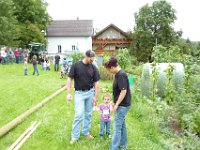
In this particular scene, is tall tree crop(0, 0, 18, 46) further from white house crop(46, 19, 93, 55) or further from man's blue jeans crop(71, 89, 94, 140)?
man's blue jeans crop(71, 89, 94, 140)

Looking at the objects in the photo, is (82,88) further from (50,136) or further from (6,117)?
(6,117)

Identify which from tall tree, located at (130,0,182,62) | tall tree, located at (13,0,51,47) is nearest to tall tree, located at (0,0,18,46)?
tall tree, located at (13,0,51,47)

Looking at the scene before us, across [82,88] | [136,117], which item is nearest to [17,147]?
[82,88]

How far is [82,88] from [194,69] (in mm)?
7418

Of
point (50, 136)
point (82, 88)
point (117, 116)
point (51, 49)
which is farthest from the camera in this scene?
point (51, 49)

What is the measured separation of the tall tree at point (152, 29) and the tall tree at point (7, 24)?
2304 centimetres

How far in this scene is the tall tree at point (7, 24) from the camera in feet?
148

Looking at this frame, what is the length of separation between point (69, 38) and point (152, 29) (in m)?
14.6

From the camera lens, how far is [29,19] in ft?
171

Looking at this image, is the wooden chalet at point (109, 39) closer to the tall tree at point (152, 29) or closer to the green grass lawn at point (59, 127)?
the tall tree at point (152, 29)

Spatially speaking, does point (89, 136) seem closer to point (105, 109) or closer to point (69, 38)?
point (105, 109)

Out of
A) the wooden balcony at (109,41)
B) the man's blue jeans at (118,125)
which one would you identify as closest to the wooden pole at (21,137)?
the man's blue jeans at (118,125)

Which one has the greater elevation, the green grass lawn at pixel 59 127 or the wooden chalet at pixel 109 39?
the wooden chalet at pixel 109 39

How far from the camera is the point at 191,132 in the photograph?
9.50 metres
